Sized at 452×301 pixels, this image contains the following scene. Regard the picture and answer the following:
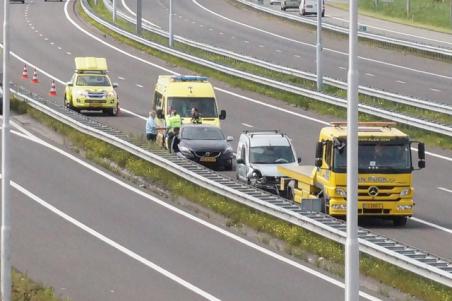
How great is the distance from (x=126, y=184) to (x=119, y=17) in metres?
59.5

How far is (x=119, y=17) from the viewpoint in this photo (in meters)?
97.1

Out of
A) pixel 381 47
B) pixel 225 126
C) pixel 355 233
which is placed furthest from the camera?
pixel 381 47

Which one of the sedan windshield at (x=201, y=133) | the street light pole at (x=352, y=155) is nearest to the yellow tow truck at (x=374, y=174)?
the sedan windshield at (x=201, y=133)

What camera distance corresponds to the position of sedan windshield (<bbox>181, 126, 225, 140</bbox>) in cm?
4222

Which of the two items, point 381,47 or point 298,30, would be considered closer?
→ point 381,47

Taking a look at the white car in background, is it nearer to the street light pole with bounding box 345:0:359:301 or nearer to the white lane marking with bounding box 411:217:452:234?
the white lane marking with bounding box 411:217:452:234

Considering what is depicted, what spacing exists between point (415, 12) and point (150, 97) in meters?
45.9

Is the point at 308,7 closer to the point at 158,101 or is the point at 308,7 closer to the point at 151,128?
the point at 158,101

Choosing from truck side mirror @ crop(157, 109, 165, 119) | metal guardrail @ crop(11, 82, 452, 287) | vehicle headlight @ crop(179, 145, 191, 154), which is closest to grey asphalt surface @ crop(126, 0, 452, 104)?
truck side mirror @ crop(157, 109, 165, 119)

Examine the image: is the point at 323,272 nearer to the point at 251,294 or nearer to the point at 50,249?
the point at 251,294

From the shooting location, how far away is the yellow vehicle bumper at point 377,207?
106 ft

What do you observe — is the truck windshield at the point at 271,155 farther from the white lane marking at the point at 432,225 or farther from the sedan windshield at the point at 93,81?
the sedan windshield at the point at 93,81

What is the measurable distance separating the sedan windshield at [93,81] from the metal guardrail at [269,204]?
215 inches

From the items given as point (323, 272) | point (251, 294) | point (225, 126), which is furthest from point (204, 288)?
point (225, 126)
